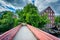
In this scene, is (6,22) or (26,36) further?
(6,22)

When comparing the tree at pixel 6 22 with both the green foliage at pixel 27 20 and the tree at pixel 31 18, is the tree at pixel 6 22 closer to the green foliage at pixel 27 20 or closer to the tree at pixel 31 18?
the green foliage at pixel 27 20

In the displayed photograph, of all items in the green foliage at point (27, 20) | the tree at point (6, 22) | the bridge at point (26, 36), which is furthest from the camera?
the green foliage at point (27, 20)

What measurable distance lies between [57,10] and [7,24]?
13.8m

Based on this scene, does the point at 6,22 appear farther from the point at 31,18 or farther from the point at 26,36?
the point at 26,36

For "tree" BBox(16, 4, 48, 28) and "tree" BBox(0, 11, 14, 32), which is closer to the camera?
"tree" BBox(0, 11, 14, 32)

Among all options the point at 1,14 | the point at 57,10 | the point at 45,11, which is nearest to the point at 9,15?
the point at 1,14

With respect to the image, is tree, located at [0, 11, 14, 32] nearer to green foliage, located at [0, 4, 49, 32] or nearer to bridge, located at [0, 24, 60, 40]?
green foliage, located at [0, 4, 49, 32]

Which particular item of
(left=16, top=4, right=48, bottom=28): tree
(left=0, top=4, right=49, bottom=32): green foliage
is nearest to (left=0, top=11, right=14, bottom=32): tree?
(left=0, top=4, right=49, bottom=32): green foliage

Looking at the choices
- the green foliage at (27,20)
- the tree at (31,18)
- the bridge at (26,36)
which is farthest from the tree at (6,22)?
the bridge at (26,36)

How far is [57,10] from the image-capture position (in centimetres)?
3384

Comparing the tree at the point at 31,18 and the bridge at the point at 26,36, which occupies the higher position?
the bridge at the point at 26,36

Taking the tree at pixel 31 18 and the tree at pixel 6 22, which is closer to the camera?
the tree at pixel 6 22

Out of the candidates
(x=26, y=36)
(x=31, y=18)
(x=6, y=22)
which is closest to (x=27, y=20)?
(x=31, y=18)

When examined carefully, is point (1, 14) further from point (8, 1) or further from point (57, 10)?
point (57, 10)
